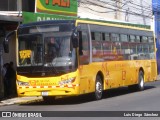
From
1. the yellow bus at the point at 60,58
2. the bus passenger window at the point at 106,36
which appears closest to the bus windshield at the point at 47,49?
the yellow bus at the point at 60,58

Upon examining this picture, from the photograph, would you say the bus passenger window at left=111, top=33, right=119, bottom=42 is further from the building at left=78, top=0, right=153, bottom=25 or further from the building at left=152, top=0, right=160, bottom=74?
the building at left=152, top=0, right=160, bottom=74

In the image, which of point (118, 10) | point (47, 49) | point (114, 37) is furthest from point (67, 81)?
point (118, 10)

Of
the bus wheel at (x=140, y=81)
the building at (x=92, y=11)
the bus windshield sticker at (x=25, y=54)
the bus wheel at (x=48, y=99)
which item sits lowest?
the bus wheel at (x=48, y=99)

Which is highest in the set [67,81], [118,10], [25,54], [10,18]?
[118,10]

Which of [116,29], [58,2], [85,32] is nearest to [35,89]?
[85,32]

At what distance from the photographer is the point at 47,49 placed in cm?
1761

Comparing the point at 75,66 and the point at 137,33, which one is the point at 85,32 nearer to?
the point at 75,66

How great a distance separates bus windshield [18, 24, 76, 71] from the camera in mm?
17453

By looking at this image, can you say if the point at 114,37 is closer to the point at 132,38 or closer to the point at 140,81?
the point at 132,38

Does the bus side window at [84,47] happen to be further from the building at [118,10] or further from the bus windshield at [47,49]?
the building at [118,10]

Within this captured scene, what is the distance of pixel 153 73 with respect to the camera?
2677cm

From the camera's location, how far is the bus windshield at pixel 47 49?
57.3ft

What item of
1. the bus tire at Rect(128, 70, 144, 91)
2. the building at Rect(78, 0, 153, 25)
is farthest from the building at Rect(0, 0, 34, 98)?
the bus tire at Rect(128, 70, 144, 91)

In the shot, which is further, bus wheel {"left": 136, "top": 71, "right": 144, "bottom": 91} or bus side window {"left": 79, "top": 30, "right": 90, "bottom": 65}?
bus wheel {"left": 136, "top": 71, "right": 144, "bottom": 91}
